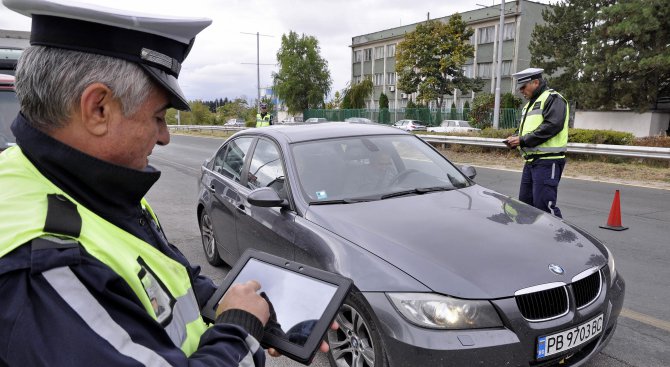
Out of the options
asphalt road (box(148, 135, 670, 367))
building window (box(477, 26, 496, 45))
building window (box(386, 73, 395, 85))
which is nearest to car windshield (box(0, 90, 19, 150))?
asphalt road (box(148, 135, 670, 367))

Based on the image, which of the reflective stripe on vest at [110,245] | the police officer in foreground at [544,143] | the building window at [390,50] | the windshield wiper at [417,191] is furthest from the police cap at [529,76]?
the building window at [390,50]

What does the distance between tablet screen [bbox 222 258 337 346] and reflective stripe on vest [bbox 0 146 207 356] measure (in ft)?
0.94

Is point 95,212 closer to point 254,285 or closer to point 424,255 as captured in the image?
point 254,285

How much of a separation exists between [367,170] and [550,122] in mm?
2904

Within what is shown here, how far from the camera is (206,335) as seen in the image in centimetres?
123

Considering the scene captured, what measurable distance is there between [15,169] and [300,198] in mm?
2376

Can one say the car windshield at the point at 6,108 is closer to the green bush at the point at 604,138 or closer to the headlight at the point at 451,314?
the headlight at the point at 451,314

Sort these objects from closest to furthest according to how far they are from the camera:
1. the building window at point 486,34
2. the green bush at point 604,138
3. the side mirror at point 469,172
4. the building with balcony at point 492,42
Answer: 1. the side mirror at point 469,172
2. the green bush at point 604,138
3. the building with balcony at point 492,42
4. the building window at point 486,34

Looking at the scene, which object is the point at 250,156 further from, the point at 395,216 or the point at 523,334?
the point at 523,334

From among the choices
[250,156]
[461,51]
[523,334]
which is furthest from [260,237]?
[461,51]

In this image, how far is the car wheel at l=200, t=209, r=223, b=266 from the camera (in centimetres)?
498

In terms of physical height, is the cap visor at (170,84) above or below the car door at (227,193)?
above

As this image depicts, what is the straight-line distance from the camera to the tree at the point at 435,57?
41.1 meters

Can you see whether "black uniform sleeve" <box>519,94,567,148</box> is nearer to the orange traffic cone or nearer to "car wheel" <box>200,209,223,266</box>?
the orange traffic cone
